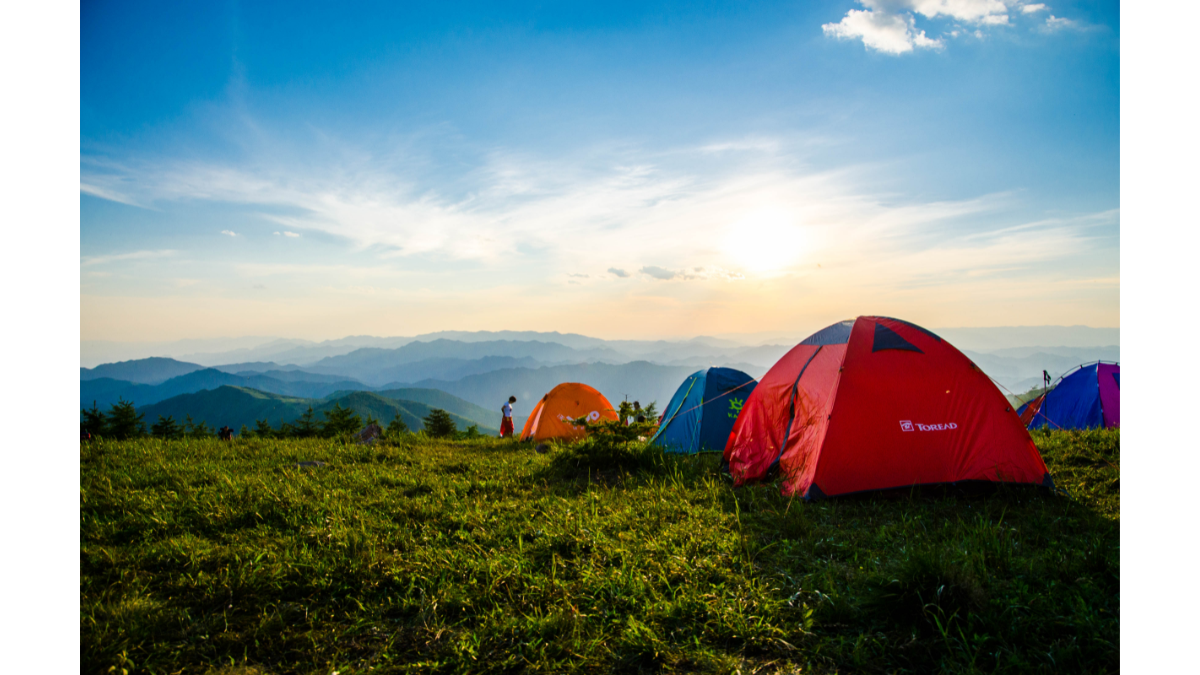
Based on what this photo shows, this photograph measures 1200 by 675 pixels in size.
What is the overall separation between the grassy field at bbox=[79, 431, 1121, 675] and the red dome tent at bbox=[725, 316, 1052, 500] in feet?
1.11

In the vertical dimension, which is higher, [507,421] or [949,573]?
[949,573]

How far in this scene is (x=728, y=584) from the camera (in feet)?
12.5

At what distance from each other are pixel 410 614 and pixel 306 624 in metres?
0.67

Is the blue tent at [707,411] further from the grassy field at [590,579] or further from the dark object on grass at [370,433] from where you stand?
the dark object on grass at [370,433]

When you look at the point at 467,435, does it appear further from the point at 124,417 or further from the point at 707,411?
the point at 124,417

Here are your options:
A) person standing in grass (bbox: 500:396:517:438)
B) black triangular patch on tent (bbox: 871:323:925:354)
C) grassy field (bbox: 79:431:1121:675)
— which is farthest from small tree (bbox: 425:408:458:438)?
black triangular patch on tent (bbox: 871:323:925:354)

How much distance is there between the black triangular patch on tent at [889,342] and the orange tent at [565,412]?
8.74 meters

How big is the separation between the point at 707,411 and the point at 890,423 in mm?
4627

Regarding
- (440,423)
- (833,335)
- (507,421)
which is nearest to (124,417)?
(440,423)

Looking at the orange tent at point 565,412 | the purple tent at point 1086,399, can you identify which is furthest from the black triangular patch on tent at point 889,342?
the orange tent at point 565,412

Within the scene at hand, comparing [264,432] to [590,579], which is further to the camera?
[264,432]

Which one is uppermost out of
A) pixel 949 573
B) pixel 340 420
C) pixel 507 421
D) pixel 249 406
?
pixel 949 573

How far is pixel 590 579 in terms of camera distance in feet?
12.6

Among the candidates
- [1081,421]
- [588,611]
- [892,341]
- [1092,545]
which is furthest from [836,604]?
[1081,421]
